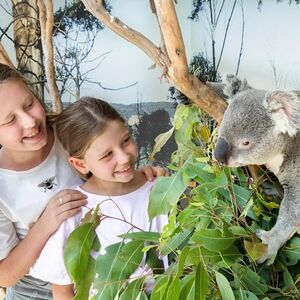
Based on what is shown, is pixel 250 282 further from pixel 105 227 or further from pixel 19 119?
pixel 19 119

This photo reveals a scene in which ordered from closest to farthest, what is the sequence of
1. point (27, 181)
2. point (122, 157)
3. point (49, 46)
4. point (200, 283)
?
point (200, 283), point (122, 157), point (27, 181), point (49, 46)

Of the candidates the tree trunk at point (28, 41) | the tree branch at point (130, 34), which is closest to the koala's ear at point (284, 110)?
the tree branch at point (130, 34)

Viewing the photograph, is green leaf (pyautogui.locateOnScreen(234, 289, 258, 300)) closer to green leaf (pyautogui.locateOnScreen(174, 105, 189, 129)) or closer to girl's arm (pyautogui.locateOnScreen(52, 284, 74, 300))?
green leaf (pyautogui.locateOnScreen(174, 105, 189, 129))

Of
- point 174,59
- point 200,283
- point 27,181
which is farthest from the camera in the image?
point 27,181

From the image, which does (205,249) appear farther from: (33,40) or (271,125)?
(33,40)

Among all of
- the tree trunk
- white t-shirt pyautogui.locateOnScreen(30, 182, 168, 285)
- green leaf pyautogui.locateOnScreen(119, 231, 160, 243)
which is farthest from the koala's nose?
the tree trunk

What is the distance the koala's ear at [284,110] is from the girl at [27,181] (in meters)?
0.43

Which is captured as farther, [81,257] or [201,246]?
[81,257]

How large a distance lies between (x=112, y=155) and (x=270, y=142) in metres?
0.38

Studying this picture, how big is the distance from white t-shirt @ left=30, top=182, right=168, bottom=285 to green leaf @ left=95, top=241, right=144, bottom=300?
0.15 meters

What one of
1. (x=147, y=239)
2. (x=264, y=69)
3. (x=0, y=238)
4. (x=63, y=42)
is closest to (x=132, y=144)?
(x=147, y=239)

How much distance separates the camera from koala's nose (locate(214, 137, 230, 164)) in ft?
2.71

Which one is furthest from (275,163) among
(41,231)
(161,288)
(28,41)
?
(28,41)

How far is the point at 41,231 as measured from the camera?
109cm
